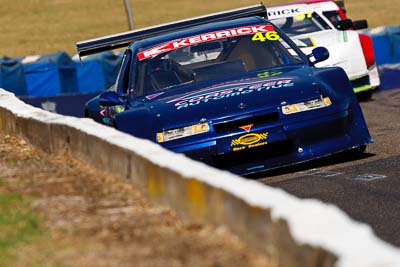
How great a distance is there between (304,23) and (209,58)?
8851 mm

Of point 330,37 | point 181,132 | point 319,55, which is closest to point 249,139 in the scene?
point 181,132

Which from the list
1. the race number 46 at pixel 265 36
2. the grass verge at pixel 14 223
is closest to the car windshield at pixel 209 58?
the race number 46 at pixel 265 36

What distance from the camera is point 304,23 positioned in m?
20.3

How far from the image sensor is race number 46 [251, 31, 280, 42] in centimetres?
1171

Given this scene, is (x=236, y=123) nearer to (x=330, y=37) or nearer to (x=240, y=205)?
(x=240, y=205)

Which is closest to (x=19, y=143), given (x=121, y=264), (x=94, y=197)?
(x=94, y=197)

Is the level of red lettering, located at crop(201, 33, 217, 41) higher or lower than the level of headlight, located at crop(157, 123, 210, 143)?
higher

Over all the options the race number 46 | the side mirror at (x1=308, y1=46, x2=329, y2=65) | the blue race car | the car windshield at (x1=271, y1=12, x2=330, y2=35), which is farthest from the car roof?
the car windshield at (x1=271, y1=12, x2=330, y2=35)

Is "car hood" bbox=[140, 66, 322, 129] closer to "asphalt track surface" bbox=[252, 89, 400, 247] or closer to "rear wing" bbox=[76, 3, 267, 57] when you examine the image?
"asphalt track surface" bbox=[252, 89, 400, 247]

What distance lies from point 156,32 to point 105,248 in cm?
790

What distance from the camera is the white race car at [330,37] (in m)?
18.0

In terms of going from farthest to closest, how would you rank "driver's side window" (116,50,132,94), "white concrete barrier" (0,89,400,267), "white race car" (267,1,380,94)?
"white race car" (267,1,380,94)
"driver's side window" (116,50,132,94)
"white concrete barrier" (0,89,400,267)

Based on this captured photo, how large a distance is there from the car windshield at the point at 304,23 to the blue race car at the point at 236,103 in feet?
27.8

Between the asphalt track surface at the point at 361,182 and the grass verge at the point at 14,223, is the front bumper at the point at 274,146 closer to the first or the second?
the asphalt track surface at the point at 361,182
